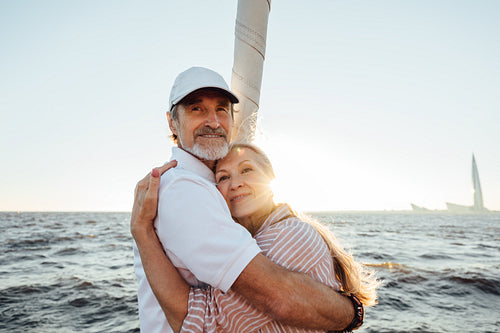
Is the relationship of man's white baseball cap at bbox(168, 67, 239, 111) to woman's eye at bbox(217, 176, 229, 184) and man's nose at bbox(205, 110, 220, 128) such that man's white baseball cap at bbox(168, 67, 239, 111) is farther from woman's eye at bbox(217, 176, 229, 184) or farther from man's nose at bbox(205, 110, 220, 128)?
woman's eye at bbox(217, 176, 229, 184)

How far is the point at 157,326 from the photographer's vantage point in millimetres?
1587

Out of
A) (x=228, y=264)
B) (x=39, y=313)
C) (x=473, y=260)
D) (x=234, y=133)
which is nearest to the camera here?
(x=228, y=264)

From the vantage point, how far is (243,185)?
2.24 metres

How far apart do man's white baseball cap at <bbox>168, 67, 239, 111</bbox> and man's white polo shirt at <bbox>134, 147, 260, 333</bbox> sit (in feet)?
2.48

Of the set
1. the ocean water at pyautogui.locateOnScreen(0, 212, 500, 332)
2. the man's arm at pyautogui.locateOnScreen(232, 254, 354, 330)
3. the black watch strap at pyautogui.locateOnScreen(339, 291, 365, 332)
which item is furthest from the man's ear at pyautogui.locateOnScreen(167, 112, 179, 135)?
the ocean water at pyautogui.locateOnScreen(0, 212, 500, 332)

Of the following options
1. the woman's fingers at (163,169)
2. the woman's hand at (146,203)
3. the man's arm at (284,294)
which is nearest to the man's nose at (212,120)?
the woman's fingers at (163,169)

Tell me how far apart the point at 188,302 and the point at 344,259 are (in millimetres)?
1176

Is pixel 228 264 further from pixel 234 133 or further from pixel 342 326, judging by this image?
pixel 234 133

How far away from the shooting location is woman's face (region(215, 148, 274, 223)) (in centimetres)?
224

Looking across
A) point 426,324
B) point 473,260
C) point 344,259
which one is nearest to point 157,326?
point 344,259

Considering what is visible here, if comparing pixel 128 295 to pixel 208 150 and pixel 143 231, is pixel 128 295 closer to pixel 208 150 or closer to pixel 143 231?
pixel 208 150

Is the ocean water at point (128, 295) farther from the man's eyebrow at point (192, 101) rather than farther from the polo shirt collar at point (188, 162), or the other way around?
the man's eyebrow at point (192, 101)

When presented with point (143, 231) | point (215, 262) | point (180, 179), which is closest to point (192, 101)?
point (180, 179)

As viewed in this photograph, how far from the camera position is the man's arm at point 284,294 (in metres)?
1.27
